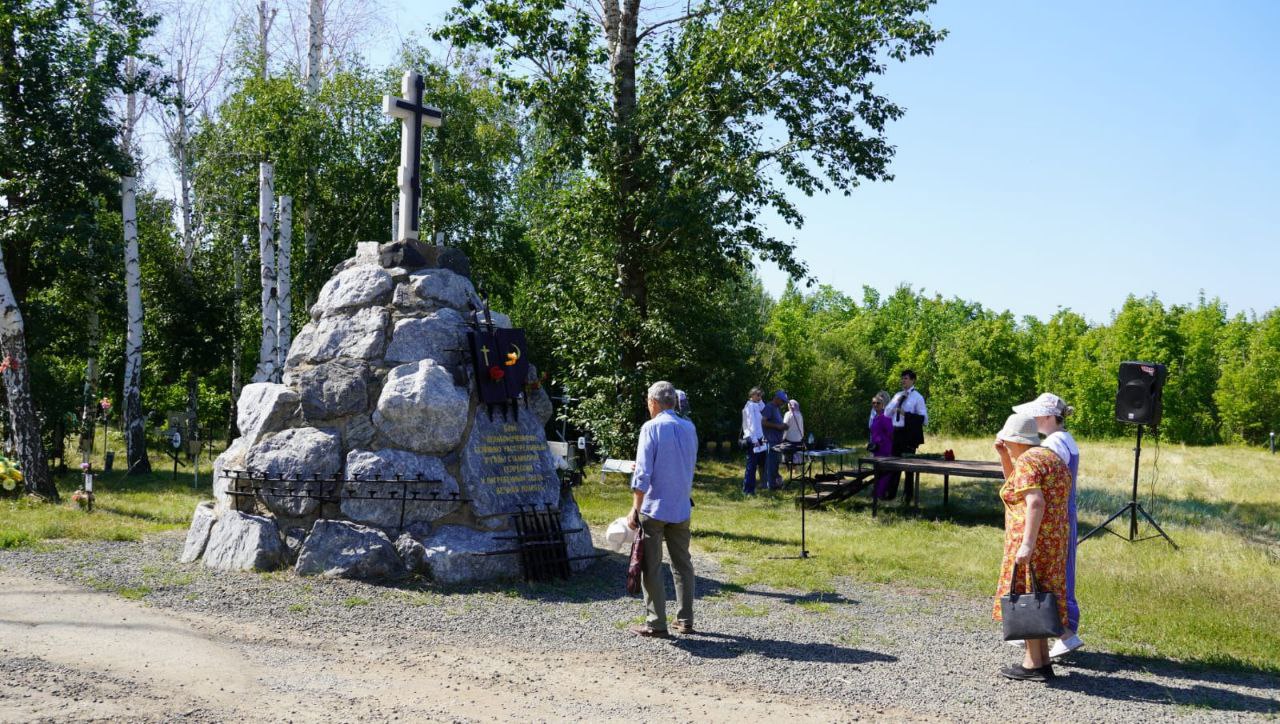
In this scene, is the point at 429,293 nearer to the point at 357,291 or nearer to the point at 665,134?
the point at 357,291

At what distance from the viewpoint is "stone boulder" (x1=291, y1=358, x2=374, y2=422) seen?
847 cm

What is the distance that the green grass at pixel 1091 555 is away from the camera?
23.3 feet

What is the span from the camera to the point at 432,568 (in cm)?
791

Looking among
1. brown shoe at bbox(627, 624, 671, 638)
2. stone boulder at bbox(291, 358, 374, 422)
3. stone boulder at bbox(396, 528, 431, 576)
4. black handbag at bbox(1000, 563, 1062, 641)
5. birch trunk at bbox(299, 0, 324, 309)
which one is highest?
birch trunk at bbox(299, 0, 324, 309)

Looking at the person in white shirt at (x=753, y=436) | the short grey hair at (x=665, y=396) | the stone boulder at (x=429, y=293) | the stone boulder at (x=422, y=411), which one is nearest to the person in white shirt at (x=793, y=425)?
the person in white shirt at (x=753, y=436)

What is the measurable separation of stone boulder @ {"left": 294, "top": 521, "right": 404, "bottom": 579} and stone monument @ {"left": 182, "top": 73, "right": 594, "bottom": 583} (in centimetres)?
1

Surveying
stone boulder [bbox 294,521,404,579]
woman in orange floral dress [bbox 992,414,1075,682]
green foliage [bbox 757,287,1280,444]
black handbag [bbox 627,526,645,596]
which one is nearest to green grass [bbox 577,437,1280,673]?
woman in orange floral dress [bbox 992,414,1075,682]

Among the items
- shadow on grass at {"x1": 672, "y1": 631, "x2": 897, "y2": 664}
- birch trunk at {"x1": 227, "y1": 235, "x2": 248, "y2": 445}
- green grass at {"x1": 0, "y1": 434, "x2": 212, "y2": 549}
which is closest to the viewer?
shadow on grass at {"x1": 672, "y1": 631, "x2": 897, "y2": 664}

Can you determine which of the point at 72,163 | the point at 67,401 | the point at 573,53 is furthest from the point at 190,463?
the point at 573,53

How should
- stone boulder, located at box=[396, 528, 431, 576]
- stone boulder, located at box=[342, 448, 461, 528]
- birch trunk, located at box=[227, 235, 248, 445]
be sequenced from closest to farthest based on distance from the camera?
stone boulder, located at box=[396, 528, 431, 576] < stone boulder, located at box=[342, 448, 461, 528] < birch trunk, located at box=[227, 235, 248, 445]

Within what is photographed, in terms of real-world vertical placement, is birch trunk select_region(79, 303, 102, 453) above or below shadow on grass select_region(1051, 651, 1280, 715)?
above

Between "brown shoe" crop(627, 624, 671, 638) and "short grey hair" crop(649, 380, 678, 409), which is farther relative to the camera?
"brown shoe" crop(627, 624, 671, 638)

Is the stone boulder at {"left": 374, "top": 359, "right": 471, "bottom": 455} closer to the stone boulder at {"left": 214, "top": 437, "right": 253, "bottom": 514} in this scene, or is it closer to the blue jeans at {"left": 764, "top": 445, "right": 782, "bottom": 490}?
the stone boulder at {"left": 214, "top": 437, "right": 253, "bottom": 514}

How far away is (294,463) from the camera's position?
8.21m
